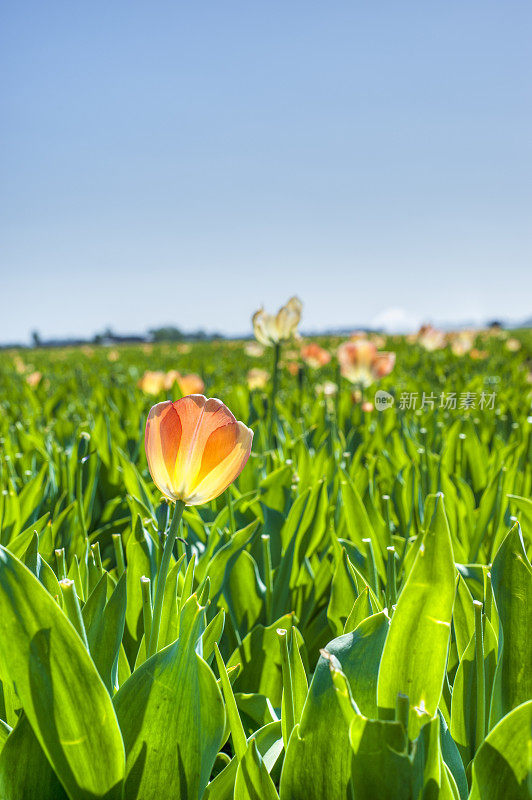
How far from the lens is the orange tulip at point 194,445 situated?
0.64 meters

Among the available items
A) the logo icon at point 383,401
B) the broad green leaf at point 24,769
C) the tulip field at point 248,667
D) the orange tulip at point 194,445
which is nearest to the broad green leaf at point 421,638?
the tulip field at point 248,667

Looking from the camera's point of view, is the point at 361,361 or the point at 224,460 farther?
the point at 361,361

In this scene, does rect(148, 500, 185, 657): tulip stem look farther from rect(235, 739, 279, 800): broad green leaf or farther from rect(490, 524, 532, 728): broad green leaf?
rect(490, 524, 532, 728): broad green leaf

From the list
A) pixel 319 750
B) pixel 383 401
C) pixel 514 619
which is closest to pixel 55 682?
pixel 319 750

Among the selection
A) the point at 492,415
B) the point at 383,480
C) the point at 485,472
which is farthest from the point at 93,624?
the point at 492,415

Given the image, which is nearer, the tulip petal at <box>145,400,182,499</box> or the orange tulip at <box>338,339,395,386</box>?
the tulip petal at <box>145,400,182,499</box>

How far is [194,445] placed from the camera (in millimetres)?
651

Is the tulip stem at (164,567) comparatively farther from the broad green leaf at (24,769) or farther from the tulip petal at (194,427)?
the broad green leaf at (24,769)

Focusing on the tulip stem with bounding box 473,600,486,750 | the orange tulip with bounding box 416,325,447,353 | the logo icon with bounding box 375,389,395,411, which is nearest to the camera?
the tulip stem with bounding box 473,600,486,750

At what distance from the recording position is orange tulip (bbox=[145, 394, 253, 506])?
2.10 ft

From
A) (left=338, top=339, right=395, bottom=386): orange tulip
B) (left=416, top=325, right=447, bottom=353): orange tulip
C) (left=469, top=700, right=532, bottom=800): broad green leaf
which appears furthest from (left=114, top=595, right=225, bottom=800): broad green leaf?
(left=416, top=325, right=447, bottom=353): orange tulip

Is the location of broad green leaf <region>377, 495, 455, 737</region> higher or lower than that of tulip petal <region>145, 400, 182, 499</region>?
lower

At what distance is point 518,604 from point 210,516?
2.92 feet

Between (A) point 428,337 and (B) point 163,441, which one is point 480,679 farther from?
Answer: (A) point 428,337
